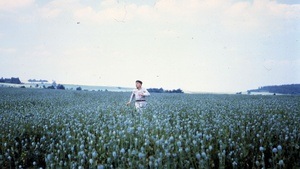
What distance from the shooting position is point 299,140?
13.3ft

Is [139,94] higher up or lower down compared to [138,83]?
lower down

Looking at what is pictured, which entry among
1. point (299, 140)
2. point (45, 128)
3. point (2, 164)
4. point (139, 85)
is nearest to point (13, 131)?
point (45, 128)

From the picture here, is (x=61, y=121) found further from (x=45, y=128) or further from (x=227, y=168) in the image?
A: (x=227, y=168)

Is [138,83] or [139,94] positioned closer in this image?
[138,83]

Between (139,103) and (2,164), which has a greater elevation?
(139,103)

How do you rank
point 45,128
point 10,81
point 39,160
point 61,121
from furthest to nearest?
point 10,81, point 61,121, point 45,128, point 39,160

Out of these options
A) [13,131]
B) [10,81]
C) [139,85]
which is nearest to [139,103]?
[139,85]

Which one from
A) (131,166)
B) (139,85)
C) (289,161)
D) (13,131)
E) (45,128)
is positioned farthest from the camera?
(139,85)

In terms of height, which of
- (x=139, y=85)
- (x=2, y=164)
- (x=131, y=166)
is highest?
(x=139, y=85)

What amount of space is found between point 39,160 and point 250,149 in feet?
10.6

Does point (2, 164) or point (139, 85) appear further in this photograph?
point (139, 85)

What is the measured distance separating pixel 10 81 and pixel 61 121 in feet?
210

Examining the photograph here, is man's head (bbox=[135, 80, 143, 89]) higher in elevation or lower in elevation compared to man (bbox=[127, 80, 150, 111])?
higher

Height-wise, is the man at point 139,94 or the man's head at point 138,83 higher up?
the man's head at point 138,83
